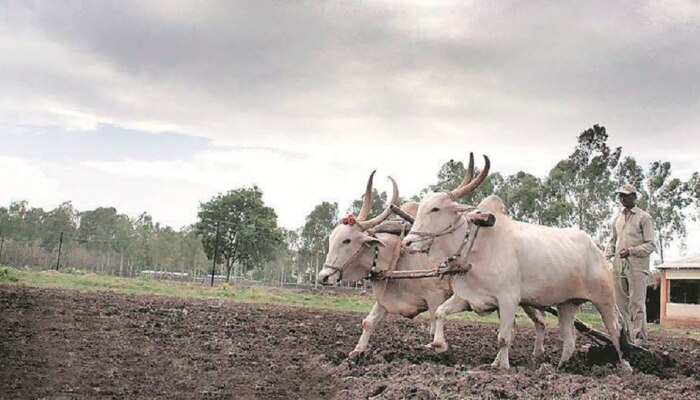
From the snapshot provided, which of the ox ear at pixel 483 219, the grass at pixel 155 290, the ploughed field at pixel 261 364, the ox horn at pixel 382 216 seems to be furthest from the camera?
the grass at pixel 155 290

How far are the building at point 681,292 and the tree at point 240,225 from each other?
30786 millimetres

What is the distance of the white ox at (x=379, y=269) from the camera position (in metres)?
9.27

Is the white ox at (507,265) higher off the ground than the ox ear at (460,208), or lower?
lower

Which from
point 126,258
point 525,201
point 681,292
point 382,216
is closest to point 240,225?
point 525,201

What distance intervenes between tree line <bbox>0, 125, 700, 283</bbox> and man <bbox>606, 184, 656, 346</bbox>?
2693 cm

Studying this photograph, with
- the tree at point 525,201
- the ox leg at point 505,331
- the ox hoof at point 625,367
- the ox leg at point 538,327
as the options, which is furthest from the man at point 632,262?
the tree at point 525,201

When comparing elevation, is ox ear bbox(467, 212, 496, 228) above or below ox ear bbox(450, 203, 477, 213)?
below

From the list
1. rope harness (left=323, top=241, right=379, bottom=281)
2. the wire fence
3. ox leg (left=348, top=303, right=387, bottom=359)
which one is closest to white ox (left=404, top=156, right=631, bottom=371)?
ox leg (left=348, top=303, right=387, bottom=359)

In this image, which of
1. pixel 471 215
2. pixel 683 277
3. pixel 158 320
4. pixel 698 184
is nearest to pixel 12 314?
pixel 158 320

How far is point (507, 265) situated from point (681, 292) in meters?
26.8

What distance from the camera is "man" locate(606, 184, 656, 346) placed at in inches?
357

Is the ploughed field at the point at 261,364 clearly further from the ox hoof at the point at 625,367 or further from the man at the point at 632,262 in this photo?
the man at the point at 632,262

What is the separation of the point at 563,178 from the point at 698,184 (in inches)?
422

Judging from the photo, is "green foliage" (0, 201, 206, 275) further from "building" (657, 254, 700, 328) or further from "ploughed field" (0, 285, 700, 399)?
"ploughed field" (0, 285, 700, 399)
